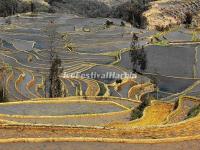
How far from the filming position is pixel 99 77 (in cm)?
5219

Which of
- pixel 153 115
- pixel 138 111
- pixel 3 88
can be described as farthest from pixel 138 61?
pixel 153 115

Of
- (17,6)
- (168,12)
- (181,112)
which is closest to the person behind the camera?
(181,112)

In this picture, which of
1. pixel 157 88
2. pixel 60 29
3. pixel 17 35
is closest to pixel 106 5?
pixel 60 29

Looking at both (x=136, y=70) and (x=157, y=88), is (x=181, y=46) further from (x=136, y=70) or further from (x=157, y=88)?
(x=157, y=88)

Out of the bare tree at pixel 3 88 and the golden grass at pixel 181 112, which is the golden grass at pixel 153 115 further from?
the bare tree at pixel 3 88

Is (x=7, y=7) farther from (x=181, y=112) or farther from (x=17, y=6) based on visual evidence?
(x=181, y=112)

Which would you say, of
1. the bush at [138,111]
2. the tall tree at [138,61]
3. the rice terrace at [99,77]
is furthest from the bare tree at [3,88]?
the tall tree at [138,61]

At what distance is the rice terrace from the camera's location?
51.2 ft

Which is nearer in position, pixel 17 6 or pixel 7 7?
pixel 7 7

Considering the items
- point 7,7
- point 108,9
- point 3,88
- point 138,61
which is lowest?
point 138,61

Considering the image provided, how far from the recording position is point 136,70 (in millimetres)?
58812

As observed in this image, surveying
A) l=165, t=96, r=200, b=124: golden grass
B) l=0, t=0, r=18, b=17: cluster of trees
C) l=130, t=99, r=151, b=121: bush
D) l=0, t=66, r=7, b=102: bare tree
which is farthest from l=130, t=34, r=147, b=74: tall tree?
l=0, t=0, r=18, b=17: cluster of trees

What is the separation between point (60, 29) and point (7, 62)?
3479cm

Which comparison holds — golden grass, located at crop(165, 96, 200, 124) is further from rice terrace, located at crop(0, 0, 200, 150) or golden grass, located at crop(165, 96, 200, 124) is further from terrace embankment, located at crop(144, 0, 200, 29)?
terrace embankment, located at crop(144, 0, 200, 29)
